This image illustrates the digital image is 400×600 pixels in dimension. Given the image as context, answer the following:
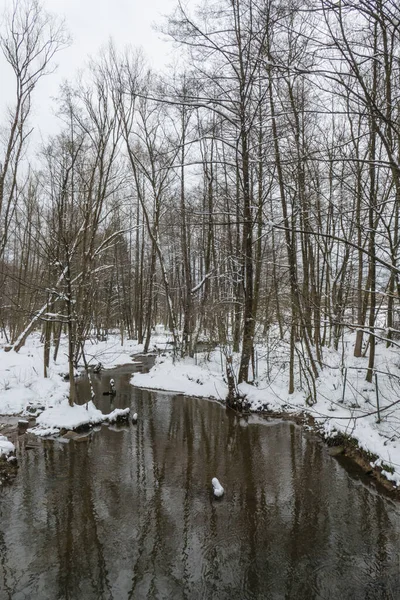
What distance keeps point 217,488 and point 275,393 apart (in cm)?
561

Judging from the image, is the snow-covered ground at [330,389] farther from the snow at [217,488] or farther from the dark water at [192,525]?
the snow at [217,488]

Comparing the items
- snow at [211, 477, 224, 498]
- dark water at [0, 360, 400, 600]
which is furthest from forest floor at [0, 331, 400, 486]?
snow at [211, 477, 224, 498]

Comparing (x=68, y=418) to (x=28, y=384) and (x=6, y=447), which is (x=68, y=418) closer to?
(x=6, y=447)

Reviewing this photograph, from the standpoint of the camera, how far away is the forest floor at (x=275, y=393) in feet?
25.0

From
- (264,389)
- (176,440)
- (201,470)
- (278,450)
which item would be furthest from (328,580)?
(264,389)

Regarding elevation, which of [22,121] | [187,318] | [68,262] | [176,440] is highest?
[22,121]

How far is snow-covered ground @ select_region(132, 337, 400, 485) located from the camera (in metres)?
7.31

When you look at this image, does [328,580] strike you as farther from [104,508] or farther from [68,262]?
[68,262]

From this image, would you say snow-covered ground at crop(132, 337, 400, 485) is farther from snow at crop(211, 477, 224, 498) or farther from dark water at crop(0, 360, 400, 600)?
snow at crop(211, 477, 224, 498)

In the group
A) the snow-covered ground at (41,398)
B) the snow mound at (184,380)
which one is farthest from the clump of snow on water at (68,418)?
the snow mound at (184,380)

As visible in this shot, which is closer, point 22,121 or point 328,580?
point 328,580

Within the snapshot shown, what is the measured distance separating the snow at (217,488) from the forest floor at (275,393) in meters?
2.01

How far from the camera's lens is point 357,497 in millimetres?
6414

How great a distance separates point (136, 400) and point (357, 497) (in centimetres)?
820
